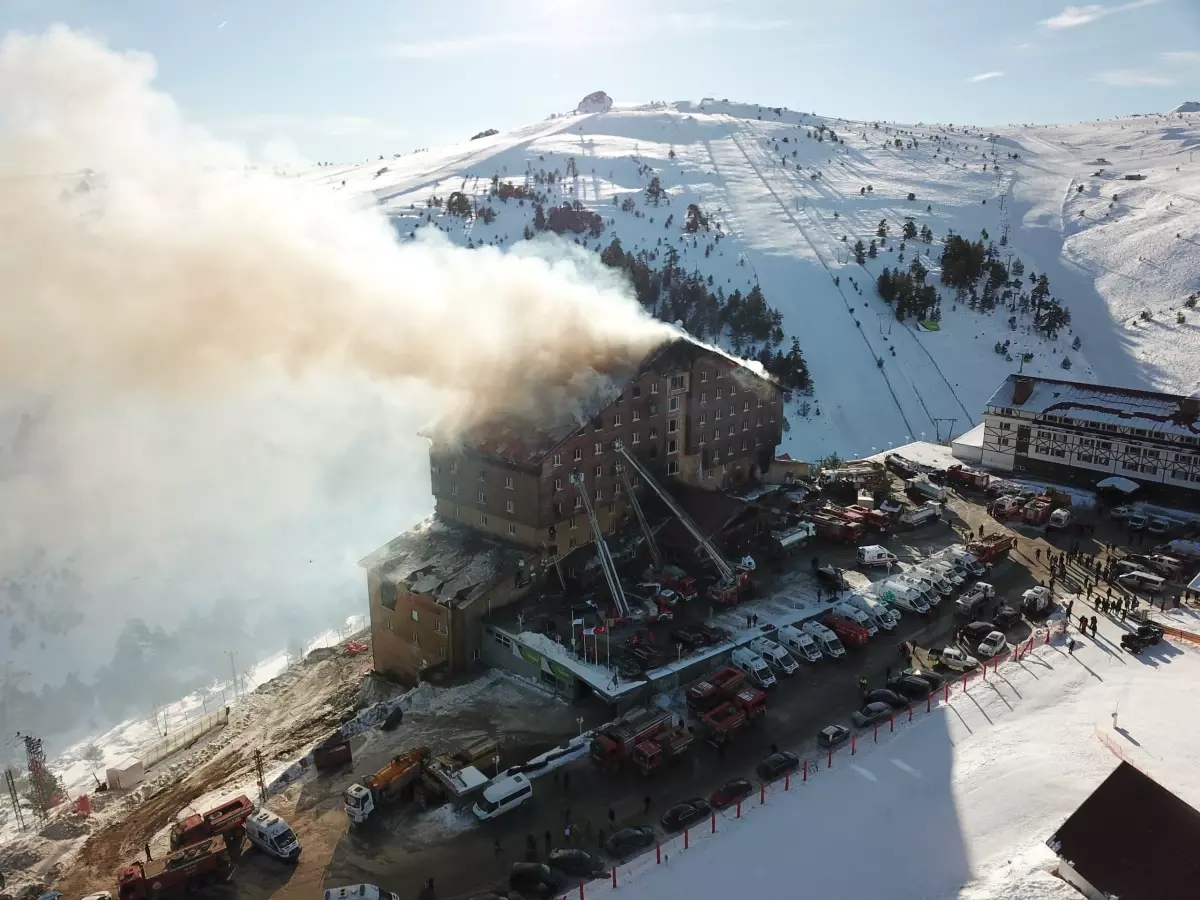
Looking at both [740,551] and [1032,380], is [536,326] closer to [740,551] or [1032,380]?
[740,551]

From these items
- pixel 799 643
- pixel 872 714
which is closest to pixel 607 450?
pixel 799 643

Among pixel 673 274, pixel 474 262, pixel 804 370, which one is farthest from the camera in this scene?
pixel 673 274

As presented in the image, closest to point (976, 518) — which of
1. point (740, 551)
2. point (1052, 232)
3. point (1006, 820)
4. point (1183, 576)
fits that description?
point (1183, 576)

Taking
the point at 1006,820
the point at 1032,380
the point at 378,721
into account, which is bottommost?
the point at 378,721

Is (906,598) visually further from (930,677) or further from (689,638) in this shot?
(689,638)

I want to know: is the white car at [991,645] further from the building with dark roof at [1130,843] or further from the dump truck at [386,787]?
the dump truck at [386,787]

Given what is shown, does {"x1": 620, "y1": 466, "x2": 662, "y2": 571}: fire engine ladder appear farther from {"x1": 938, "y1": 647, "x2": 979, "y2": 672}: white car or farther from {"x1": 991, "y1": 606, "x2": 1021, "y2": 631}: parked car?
{"x1": 991, "y1": 606, "x2": 1021, "y2": 631}: parked car

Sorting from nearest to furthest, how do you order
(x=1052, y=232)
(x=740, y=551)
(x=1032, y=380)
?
(x=740, y=551) < (x=1032, y=380) < (x=1052, y=232)
